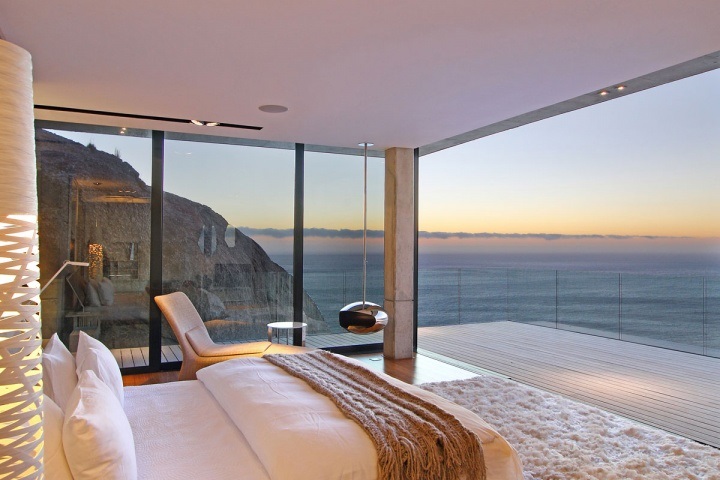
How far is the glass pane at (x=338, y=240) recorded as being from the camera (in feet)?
22.1

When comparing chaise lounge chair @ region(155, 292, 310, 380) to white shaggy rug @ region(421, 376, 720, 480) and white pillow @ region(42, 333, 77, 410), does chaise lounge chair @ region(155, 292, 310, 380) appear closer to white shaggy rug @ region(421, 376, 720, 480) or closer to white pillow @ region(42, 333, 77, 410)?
white shaggy rug @ region(421, 376, 720, 480)

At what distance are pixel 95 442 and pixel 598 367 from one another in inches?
222

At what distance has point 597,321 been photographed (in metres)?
8.09

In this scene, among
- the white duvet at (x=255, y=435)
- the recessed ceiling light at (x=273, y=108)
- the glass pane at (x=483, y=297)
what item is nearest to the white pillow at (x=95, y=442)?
the white duvet at (x=255, y=435)

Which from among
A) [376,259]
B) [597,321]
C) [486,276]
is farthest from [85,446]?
[486,276]

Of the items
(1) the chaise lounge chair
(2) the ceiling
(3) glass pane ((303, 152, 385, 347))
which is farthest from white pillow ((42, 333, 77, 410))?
(3) glass pane ((303, 152, 385, 347))

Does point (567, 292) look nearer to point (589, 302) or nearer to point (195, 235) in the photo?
point (589, 302)

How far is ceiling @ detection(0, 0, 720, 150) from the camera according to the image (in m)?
2.74

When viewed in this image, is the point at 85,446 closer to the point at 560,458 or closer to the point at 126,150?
the point at 560,458

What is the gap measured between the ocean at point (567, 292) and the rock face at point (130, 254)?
594 millimetres

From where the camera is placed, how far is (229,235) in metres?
6.24

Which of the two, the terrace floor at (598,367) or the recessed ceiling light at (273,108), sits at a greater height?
the recessed ceiling light at (273,108)

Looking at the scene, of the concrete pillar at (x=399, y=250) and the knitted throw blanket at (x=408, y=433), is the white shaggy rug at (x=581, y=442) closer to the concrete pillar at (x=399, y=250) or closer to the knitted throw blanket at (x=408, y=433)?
the knitted throw blanket at (x=408, y=433)

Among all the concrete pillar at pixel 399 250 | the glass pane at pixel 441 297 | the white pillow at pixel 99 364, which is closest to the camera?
the white pillow at pixel 99 364
